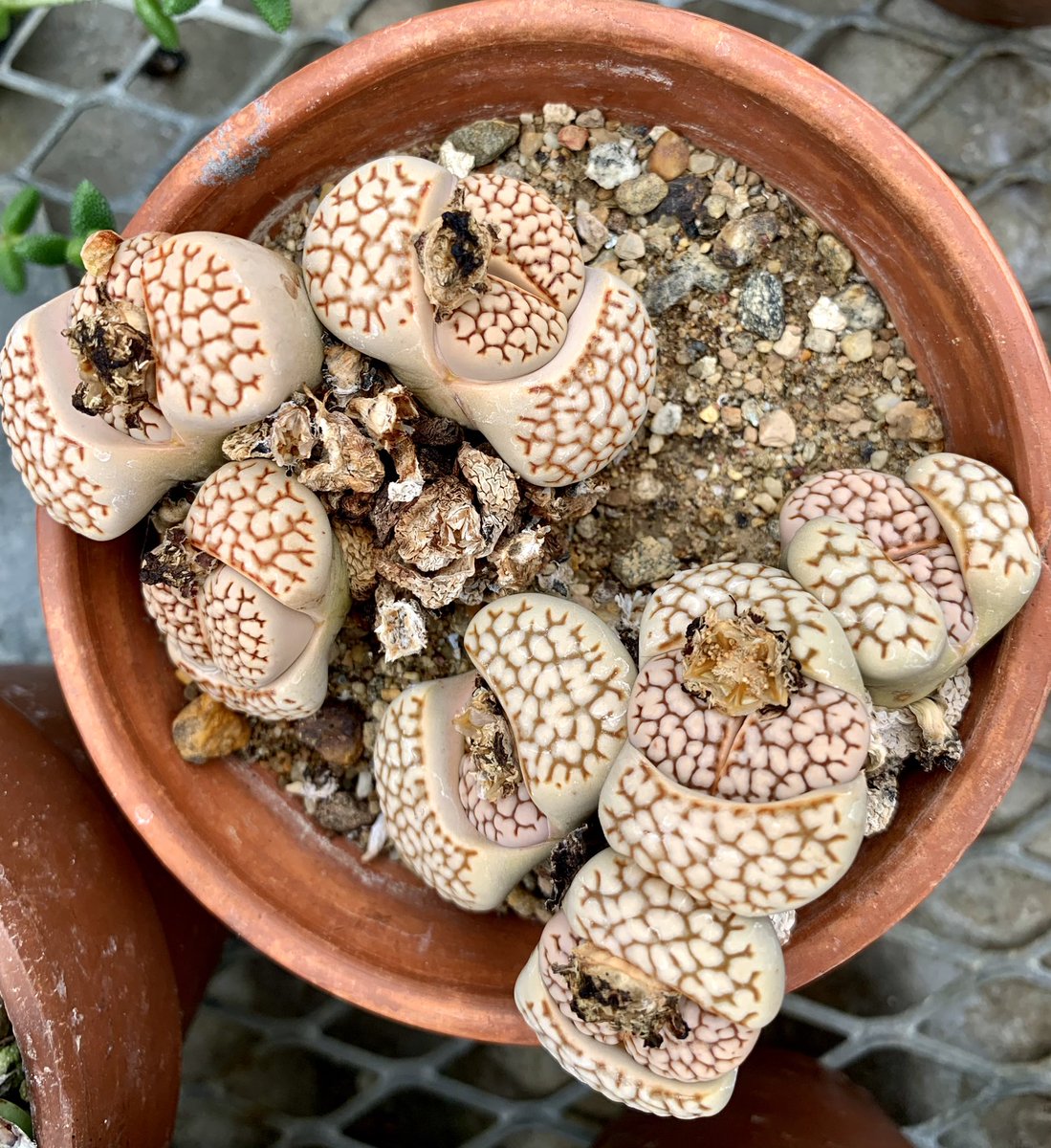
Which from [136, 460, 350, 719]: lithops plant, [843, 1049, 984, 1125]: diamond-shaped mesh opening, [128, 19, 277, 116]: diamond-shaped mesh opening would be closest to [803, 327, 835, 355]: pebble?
[136, 460, 350, 719]: lithops plant

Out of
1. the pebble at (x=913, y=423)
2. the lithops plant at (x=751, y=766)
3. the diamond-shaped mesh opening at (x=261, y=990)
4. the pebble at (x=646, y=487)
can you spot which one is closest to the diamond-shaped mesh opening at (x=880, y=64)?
the pebble at (x=913, y=423)

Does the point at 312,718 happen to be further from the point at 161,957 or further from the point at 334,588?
the point at 161,957

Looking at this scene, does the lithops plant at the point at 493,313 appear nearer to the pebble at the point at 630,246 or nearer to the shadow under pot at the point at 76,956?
the pebble at the point at 630,246

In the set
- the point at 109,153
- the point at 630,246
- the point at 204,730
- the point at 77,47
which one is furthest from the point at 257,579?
the point at 77,47

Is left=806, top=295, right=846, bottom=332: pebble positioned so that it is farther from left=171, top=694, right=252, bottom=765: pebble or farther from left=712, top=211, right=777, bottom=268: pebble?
left=171, top=694, right=252, bottom=765: pebble

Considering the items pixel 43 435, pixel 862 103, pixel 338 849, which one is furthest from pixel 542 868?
pixel 862 103

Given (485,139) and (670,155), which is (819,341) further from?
(485,139)
